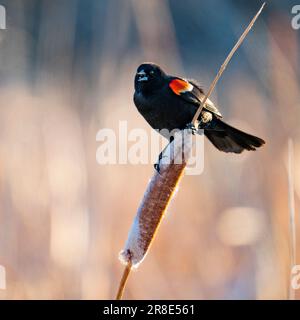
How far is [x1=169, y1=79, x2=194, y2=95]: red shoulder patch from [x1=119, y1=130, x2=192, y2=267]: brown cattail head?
A: 104 cm

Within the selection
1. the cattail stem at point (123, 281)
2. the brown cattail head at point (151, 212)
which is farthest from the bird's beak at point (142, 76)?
the cattail stem at point (123, 281)

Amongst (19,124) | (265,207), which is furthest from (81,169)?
(265,207)

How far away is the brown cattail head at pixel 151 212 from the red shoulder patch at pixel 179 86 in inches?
41.0

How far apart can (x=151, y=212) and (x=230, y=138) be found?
1.15 metres

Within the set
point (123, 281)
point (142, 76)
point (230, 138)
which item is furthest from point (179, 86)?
point (123, 281)

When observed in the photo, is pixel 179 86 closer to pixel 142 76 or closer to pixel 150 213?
pixel 142 76

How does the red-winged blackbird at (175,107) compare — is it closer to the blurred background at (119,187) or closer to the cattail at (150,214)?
the blurred background at (119,187)

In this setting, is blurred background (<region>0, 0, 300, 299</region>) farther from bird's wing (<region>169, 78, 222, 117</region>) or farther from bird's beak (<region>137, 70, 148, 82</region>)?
bird's wing (<region>169, 78, 222, 117</region>)

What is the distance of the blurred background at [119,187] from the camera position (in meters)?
2.09

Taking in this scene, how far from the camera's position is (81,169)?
2182 millimetres

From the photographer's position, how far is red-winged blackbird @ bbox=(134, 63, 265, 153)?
7.82ft

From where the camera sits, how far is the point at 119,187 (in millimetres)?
2400
